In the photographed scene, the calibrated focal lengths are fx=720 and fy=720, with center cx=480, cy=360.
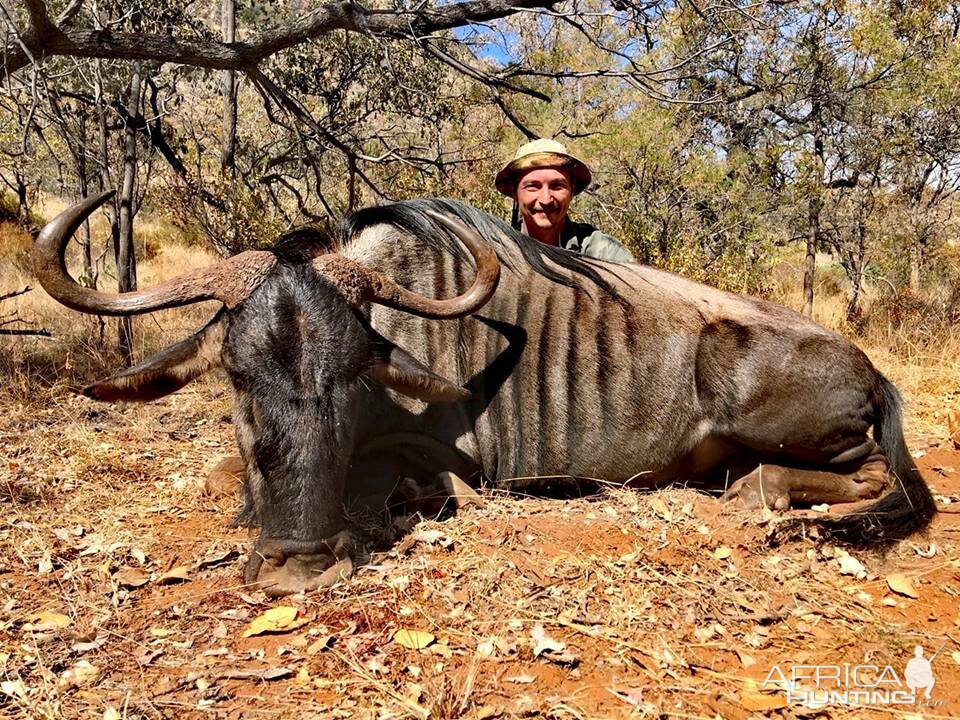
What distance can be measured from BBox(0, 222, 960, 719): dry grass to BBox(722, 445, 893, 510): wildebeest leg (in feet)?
0.67

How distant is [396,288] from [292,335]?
22.5 inches

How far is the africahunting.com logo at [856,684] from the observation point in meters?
2.29

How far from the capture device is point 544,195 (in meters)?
5.12

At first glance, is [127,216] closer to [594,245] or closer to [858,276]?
[594,245]

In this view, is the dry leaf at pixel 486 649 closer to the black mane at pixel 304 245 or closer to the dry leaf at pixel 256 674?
the dry leaf at pixel 256 674

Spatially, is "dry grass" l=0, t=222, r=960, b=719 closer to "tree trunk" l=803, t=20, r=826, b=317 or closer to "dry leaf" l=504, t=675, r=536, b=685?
"dry leaf" l=504, t=675, r=536, b=685

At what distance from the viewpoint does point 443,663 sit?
238 centimetres

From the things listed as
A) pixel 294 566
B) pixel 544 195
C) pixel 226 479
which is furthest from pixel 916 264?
pixel 294 566

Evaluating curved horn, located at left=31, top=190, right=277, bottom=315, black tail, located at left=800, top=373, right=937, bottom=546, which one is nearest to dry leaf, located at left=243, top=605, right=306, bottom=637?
curved horn, located at left=31, top=190, right=277, bottom=315

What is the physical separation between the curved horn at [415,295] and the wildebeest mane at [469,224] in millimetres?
561

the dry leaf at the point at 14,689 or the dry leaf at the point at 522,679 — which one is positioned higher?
the dry leaf at the point at 14,689

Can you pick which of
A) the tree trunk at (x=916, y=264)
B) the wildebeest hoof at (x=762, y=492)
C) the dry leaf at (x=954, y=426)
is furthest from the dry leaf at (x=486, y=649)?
the tree trunk at (x=916, y=264)

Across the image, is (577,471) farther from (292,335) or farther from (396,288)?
(292,335)

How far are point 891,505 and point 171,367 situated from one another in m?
3.39
